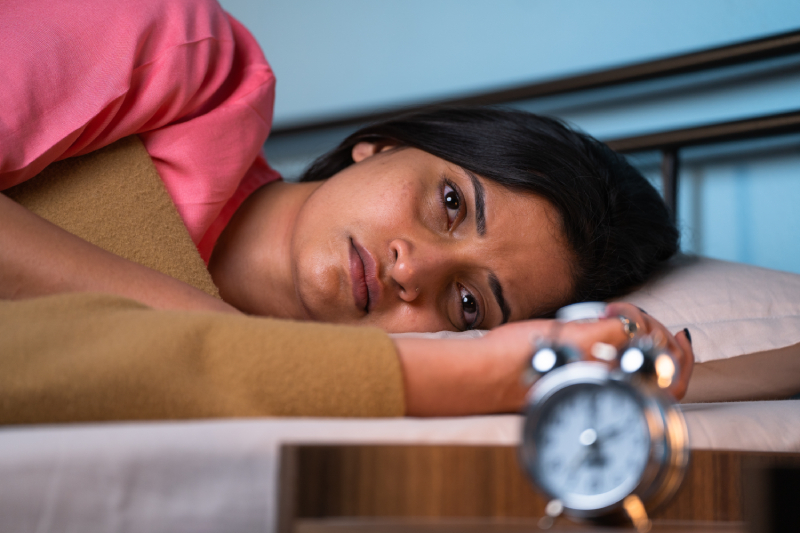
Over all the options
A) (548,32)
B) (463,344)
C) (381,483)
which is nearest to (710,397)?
(463,344)

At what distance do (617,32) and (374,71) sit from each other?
0.72 meters

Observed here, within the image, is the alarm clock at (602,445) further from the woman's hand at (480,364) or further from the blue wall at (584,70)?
the blue wall at (584,70)

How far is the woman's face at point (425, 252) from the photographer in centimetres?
97

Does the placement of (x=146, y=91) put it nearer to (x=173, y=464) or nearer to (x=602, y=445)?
(x=173, y=464)

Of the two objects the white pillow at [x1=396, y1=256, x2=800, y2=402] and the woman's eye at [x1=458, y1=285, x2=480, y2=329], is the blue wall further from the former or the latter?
the woman's eye at [x1=458, y1=285, x2=480, y2=329]

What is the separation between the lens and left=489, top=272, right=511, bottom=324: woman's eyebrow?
991 millimetres

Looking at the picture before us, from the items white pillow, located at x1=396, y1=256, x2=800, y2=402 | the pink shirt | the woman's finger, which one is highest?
the pink shirt

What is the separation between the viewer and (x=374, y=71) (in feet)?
6.18

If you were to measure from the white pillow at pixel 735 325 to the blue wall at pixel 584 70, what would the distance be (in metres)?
0.37

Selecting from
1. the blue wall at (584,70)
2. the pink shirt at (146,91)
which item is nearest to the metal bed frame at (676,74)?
the blue wall at (584,70)

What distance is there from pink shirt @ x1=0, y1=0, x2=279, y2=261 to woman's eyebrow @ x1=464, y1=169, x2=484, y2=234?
1.33ft

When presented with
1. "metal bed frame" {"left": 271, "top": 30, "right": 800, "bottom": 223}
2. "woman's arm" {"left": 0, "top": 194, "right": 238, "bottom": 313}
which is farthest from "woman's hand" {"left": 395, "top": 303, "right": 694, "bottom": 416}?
"metal bed frame" {"left": 271, "top": 30, "right": 800, "bottom": 223}

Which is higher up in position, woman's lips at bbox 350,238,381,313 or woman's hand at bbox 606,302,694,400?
woman's hand at bbox 606,302,694,400

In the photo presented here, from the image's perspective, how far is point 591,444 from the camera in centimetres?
40
